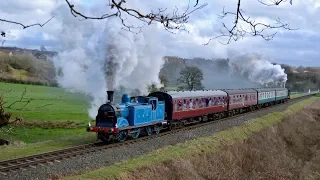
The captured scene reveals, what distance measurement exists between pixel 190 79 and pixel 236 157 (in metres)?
45.6

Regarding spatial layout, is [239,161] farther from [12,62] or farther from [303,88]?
[303,88]

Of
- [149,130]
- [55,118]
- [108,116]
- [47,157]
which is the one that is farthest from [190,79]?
[47,157]

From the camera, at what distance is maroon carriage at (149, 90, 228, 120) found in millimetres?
22766

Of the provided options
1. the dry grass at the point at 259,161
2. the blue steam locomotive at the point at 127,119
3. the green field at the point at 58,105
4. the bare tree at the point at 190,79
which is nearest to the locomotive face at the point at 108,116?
the blue steam locomotive at the point at 127,119

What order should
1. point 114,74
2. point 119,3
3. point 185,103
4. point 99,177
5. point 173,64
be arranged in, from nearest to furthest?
point 119,3
point 99,177
point 185,103
point 114,74
point 173,64

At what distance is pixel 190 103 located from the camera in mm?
24766

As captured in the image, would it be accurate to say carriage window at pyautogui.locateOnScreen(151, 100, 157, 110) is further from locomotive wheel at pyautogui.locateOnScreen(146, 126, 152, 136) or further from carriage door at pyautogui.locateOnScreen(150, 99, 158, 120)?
locomotive wheel at pyautogui.locateOnScreen(146, 126, 152, 136)

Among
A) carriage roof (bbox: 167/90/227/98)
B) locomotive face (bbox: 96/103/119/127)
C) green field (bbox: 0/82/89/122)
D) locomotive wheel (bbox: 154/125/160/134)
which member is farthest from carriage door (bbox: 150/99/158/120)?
green field (bbox: 0/82/89/122)

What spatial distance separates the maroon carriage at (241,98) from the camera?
1271 inches

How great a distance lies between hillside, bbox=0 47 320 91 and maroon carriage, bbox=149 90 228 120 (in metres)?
7.63

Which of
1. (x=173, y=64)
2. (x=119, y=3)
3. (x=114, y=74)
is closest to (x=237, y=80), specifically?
(x=173, y=64)

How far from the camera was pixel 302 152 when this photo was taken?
26.5 m

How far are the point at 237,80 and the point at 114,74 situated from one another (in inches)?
1724

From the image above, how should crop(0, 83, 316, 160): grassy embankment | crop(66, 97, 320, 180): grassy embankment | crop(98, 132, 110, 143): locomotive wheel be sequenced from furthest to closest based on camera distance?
crop(98, 132, 110, 143): locomotive wheel
crop(0, 83, 316, 160): grassy embankment
crop(66, 97, 320, 180): grassy embankment
